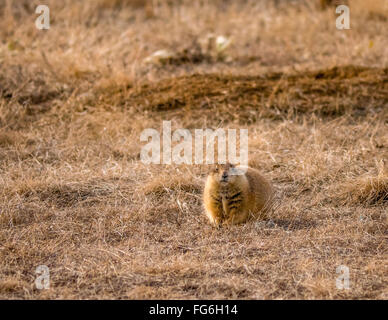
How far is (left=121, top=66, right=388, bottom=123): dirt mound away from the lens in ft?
24.0

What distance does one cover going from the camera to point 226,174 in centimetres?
458

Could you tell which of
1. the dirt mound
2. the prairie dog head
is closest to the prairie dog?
the prairie dog head

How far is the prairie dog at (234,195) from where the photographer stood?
15.1ft

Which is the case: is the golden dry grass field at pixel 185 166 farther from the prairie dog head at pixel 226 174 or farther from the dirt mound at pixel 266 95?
the prairie dog head at pixel 226 174

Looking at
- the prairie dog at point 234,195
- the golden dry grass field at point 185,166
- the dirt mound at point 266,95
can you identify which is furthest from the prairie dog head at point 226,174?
the dirt mound at point 266,95

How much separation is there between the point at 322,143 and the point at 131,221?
240 centimetres

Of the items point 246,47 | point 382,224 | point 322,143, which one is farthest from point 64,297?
point 246,47

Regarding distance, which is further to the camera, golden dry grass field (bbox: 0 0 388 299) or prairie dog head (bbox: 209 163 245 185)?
prairie dog head (bbox: 209 163 245 185)

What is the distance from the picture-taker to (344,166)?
5758 mm

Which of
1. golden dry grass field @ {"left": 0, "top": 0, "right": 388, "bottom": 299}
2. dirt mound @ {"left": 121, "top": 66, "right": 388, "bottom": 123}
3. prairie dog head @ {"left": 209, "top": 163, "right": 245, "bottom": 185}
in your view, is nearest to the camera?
golden dry grass field @ {"left": 0, "top": 0, "right": 388, "bottom": 299}

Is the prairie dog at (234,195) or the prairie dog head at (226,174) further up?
the prairie dog head at (226,174)

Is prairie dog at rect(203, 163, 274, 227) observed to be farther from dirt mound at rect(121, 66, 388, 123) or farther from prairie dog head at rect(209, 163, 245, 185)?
dirt mound at rect(121, 66, 388, 123)

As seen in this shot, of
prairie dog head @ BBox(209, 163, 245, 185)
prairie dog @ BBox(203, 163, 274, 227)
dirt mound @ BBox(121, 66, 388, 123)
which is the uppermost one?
dirt mound @ BBox(121, 66, 388, 123)

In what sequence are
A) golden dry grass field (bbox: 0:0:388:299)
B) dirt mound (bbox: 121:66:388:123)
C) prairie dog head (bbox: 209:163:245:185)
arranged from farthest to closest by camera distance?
dirt mound (bbox: 121:66:388:123) < prairie dog head (bbox: 209:163:245:185) < golden dry grass field (bbox: 0:0:388:299)
